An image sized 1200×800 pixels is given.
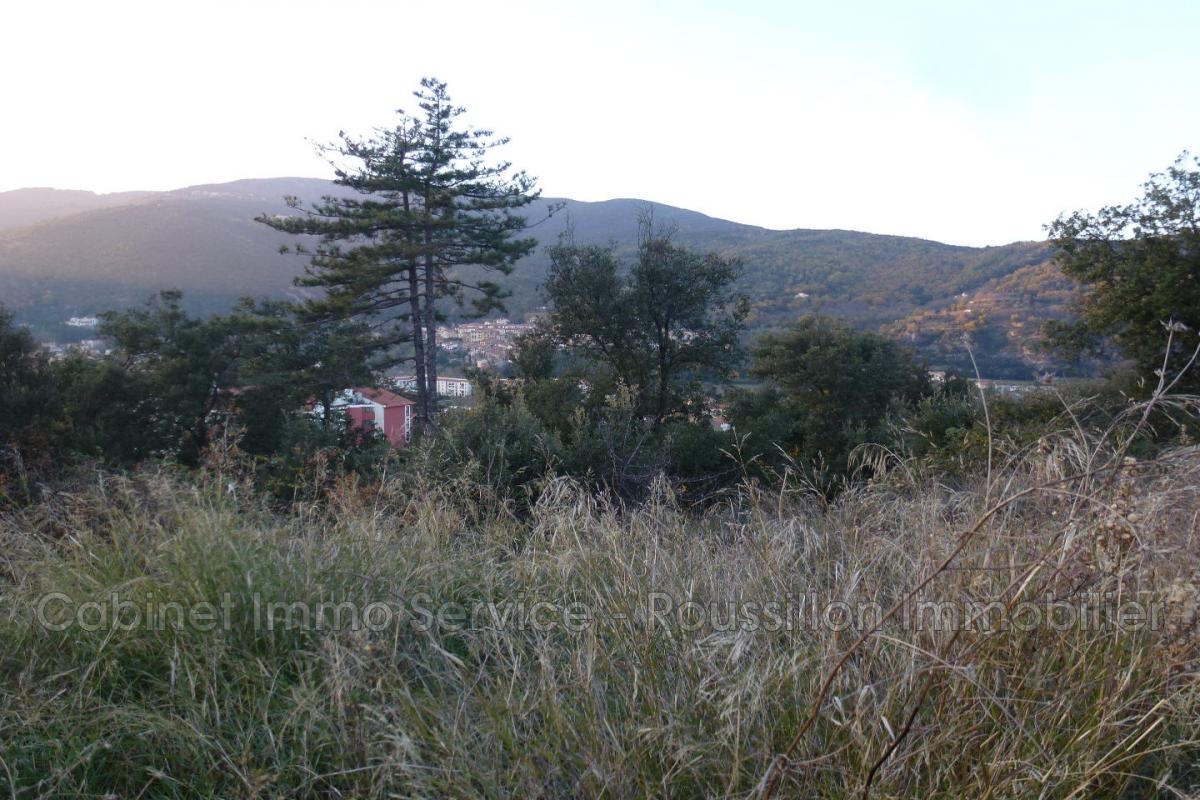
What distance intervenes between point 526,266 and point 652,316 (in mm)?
15678

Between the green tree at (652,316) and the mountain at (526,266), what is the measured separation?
3019mm

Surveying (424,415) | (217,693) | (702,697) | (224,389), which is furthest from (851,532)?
(224,389)

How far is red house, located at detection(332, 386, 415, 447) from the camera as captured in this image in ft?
75.2

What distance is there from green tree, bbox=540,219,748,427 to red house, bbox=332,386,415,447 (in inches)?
228

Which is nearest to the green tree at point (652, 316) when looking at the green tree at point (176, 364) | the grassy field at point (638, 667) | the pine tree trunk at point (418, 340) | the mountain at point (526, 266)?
the mountain at point (526, 266)

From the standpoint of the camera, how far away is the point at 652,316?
20047 millimetres

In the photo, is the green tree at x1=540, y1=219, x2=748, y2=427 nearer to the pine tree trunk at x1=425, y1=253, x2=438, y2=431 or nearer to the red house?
the pine tree trunk at x1=425, y1=253, x2=438, y2=431

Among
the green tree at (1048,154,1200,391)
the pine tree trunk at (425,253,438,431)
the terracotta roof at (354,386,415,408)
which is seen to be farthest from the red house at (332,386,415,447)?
the green tree at (1048,154,1200,391)

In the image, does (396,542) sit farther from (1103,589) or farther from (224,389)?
(224,389)

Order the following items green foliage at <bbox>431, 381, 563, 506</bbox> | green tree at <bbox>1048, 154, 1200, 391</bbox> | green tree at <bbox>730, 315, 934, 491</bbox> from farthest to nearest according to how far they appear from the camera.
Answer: green tree at <bbox>730, 315, 934, 491</bbox>, green tree at <bbox>1048, 154, 1200, 391</bbox>, green foliage at <bbox>431, 381, 563, 506</bbox>

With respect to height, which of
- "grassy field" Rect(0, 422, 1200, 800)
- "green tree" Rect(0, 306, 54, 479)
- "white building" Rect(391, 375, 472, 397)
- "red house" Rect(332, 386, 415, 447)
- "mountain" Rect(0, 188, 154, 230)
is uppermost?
"mountain" Rect(0, 188, 154, 230)

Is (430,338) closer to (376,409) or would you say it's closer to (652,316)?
(376,409)

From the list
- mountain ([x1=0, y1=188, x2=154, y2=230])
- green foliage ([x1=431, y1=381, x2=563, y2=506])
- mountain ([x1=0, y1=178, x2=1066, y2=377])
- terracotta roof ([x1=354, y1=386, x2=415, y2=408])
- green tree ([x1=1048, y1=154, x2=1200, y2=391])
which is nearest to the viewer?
green foliage ([x1=431, y1=381, x2=563, y2=506])

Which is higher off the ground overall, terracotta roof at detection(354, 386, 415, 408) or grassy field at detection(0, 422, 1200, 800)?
grassy field at detection(0, 422, 1200, 800)
